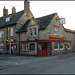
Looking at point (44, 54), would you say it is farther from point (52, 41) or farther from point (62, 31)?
point (62, 31)

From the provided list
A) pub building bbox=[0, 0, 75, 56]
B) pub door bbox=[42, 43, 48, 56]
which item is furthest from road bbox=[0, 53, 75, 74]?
pub building bbox=[0, 0, 75, 56]

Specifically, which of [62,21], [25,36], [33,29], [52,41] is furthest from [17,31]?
[62,21]

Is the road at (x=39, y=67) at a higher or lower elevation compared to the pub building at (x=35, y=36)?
lower

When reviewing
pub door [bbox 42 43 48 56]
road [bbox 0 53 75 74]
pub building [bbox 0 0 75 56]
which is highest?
pub building [bbox 0 0 75 56]

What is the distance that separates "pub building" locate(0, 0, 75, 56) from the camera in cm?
2248

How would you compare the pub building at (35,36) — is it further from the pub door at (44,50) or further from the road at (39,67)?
the road at (39,67)

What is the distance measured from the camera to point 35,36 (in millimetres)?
22875

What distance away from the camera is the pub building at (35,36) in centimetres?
2248

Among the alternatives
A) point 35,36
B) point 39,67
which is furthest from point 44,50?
point 39,67

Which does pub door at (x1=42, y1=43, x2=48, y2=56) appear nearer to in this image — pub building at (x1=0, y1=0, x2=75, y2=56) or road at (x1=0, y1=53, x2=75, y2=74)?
pub building at (x1=0, y1=0, x2=75, y2=56)

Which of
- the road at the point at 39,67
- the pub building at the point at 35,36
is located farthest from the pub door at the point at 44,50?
the road at the point at 39,67

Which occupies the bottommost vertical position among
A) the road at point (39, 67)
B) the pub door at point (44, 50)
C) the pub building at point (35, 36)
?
the road at point (39, 67)

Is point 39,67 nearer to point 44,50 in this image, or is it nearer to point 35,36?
point 44,50

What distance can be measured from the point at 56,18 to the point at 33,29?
18.8ft
